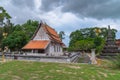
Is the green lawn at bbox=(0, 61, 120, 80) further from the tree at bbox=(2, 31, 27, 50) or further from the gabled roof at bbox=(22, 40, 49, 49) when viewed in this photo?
the tree at bbox=(2, 31, 27, 50)

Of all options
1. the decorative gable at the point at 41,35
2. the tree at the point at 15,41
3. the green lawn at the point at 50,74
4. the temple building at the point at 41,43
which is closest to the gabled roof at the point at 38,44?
the temple building at the point at 41,43

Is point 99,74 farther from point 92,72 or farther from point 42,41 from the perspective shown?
point 42,41

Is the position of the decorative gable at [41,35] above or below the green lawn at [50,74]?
above

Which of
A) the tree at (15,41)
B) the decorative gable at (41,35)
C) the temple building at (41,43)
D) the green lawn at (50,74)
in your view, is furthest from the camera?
the tree at (15,41)

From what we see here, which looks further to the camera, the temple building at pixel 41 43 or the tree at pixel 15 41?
the tree at pixel 15 41

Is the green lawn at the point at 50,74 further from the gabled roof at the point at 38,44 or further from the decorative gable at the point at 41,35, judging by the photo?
the decorative gable at the point at 41,35

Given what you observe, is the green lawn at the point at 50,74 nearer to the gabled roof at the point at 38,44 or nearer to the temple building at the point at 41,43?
the gabled roof at the point at 38,44

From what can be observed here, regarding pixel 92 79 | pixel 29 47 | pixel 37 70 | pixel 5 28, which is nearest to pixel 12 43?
pixel 5 28

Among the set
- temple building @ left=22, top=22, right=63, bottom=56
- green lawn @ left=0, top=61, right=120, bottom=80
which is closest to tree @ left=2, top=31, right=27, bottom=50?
temple building @ left=22, top=22, right=63, bottom=56

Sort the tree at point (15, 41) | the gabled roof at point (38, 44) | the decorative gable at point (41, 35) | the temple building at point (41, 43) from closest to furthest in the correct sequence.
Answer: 1. the gabled roof at point (38, 44)
2. the temple building at point (41, 43)
3. the decorative gable at point (41, 35)
4. the tree at point (15, 41)

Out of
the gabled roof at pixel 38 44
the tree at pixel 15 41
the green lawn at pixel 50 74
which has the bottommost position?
the green lawn at pixel 50 74

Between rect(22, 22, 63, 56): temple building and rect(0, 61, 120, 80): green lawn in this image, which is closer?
rect(0, 61, 120, 80): green lawn

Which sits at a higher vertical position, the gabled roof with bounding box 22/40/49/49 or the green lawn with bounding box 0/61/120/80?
the gabled roof with bounding box 22/40/49/49

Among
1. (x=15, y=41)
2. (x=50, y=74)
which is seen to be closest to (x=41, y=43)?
(x=15, y=41)
